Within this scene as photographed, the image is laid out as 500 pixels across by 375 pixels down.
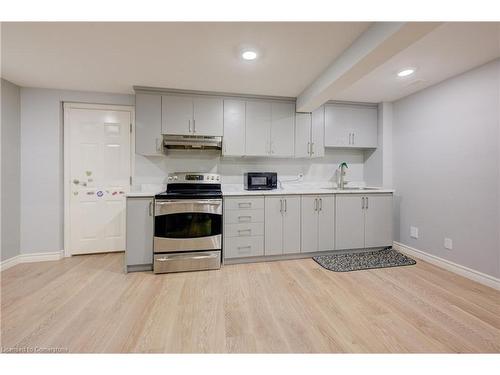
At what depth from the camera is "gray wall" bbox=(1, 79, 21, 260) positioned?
8.28ft

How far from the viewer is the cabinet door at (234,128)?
2979 millimetres

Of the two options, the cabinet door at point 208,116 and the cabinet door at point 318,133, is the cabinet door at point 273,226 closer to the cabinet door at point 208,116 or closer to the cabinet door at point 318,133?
the cabinet door at point 318,133

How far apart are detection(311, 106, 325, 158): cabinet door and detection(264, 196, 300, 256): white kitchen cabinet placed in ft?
2.88

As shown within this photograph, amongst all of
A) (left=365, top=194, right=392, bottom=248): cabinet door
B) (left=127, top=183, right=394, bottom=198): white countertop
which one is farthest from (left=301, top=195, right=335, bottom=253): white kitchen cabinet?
(left=365, top=194, right=392, bottom=248): cabinet door

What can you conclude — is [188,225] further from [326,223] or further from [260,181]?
[326,223]

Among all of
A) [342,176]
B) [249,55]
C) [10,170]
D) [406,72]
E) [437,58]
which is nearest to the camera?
[249,55]

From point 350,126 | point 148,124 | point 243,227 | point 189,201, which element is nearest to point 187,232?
point 189,201

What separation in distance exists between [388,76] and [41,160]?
172 inches

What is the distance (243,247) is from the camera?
272 cm

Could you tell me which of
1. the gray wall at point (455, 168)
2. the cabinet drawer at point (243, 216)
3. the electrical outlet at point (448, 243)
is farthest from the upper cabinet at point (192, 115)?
the electrical outlet at point (448, 243)

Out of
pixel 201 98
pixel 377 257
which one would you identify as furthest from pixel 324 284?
pixel 201 98

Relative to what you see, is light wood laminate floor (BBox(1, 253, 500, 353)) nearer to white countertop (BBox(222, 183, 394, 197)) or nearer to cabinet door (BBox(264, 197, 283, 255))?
cabinet door (BBox(264, 197, 283, 255))

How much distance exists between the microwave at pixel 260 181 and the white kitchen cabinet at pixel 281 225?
459 mm

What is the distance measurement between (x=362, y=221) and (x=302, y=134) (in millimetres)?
1500
